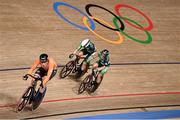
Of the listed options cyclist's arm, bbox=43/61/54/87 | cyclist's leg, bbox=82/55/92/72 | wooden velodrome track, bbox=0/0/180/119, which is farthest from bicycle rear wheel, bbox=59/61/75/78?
cyclist's arm, bbox=43/61/54/87

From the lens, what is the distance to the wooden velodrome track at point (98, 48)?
9.25m

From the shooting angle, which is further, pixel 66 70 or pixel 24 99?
pixel 66 70

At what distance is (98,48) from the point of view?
38.0ft

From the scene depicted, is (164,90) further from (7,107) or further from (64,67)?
(7,107)

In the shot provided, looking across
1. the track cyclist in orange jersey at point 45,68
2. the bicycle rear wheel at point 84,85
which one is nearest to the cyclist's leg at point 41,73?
the track cyclist in orange jersey at point 45,68

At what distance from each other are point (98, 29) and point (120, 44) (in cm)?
93

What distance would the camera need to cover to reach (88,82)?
9.53 m

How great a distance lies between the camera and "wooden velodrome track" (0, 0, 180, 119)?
9.25m

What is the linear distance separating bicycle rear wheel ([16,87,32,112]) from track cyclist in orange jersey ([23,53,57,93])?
25cm

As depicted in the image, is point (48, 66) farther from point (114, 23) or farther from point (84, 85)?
point (114, 23)

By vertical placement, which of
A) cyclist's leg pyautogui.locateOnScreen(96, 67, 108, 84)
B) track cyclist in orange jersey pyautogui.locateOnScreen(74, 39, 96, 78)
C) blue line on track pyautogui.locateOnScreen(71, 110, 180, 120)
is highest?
track cyclist in orange jersey pyautogui.locateOnScreen(74, 39, 96, 78)

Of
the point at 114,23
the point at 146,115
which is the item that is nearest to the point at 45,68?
the point at 146,115

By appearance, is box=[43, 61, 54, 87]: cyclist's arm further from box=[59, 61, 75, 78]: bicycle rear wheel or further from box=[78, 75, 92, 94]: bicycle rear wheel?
box=[59, 61, 75, 78]: bicycle rear wheel

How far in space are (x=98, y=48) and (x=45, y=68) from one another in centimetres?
361
